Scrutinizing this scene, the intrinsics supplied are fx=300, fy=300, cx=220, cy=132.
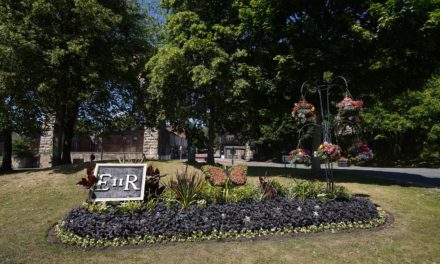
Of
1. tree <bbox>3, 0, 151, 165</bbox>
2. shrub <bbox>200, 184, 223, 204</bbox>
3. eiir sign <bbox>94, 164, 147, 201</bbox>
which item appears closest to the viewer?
eiir sign <bbox>94, 164, 147, 201</bbox>

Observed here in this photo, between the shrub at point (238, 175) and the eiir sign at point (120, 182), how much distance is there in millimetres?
2640

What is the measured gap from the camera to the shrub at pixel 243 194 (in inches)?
305

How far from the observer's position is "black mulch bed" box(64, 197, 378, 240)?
Result: 6270 millimetres

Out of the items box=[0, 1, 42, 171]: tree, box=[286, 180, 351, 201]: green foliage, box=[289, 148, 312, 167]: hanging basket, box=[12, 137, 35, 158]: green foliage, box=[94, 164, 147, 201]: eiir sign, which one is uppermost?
box=[0, 1, 42, 171]: tree

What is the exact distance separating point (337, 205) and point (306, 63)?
8272 mm

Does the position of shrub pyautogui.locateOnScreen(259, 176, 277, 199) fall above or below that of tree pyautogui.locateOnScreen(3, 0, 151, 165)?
below

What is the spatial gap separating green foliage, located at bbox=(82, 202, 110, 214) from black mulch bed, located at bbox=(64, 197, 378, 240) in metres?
0.14

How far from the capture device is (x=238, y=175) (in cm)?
902

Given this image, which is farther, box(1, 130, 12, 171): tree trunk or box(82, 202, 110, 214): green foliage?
box(1, 130, 12, 171): tree trunk

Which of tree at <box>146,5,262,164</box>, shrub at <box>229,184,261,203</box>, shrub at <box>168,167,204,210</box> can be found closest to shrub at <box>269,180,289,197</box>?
shrub at <box>229,184,261,203</box>

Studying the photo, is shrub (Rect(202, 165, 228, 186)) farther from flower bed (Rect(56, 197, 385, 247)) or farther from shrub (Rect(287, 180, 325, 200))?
shrub (Rect(287, 180, 325, 200))

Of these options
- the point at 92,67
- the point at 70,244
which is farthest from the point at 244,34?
the point at 70,244

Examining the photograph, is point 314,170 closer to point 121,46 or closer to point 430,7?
point 430,7

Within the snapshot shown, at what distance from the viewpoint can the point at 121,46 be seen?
19250mm
